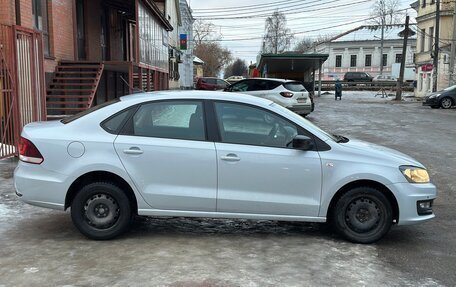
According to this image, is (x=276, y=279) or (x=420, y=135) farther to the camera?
(x=420, y=135)

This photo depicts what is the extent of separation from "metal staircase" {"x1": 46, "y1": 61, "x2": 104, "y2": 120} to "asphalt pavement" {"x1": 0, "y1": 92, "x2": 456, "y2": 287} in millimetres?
7771

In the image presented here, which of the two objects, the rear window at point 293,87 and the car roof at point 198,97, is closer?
the car roof at point 198,97

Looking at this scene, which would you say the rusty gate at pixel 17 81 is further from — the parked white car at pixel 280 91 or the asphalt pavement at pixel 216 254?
the parked white car at pixel 280 91

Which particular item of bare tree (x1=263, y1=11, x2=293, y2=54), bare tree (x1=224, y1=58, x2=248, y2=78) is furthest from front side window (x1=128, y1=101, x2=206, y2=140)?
bare tree (x1=224, y1=58, x2=248, y2=78)

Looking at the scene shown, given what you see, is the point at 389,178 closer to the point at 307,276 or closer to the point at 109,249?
the point at 307,276

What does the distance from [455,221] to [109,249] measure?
4286mm

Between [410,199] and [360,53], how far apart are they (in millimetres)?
76390

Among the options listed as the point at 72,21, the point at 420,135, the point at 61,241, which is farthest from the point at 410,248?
the point at 72,21

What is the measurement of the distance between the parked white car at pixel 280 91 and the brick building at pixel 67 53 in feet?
13.5

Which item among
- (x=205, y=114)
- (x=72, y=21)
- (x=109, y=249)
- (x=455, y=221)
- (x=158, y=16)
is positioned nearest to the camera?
(x=109, y=249)

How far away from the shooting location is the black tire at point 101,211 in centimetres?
497

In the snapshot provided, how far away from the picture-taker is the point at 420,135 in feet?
47.9

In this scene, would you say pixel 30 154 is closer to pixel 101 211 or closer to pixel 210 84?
pixel 101 211

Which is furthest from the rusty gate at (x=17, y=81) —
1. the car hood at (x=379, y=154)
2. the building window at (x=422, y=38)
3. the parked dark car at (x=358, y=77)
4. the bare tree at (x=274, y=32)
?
the bare tree at (x=274, y=32)
